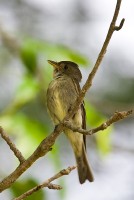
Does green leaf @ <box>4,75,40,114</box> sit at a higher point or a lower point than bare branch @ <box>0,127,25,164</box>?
higher

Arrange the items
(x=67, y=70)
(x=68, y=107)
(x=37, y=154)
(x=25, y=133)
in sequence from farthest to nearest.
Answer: (x=67, y=70)
(x=68, y=107)
(x=25, y=133)
(x=37, y=154)

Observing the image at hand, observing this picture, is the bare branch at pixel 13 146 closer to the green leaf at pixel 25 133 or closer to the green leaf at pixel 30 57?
the green leaf at pixel 25 133

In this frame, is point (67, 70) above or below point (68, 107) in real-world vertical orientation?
above

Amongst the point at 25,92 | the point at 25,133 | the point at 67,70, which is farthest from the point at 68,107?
the point at 25,133

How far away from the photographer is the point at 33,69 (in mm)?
3131

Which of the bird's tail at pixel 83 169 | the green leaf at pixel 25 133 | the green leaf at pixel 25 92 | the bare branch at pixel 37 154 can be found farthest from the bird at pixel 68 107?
the bare branch at pixel 37 154

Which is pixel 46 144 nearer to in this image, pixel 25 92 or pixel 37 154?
pixel 37 154

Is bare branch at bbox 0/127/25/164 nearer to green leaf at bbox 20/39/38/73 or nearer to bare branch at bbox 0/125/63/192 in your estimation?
bare branch at bbox 0/125/63/192

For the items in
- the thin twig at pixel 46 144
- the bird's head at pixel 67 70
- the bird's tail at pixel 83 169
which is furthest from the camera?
the bird's head at pixel 67 70

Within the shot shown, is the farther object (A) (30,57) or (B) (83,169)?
(B) (83,169)

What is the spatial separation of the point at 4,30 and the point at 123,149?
2.98m

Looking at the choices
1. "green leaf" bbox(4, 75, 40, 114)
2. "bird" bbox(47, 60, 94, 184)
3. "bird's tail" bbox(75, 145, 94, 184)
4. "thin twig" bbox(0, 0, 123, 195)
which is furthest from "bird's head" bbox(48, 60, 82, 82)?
"thin twig" bbox(0, 0, 123, 195)

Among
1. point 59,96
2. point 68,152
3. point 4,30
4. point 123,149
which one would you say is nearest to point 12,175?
point 4,30

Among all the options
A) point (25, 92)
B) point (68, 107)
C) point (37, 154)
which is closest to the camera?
point (37, 154)
